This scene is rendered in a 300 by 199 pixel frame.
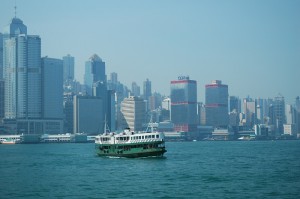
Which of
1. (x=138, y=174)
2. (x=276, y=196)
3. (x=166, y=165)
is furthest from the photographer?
(x=166, y=165)

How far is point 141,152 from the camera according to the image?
10394cm

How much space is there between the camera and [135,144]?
105125 mm

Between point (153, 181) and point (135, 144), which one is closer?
point (153, 181)

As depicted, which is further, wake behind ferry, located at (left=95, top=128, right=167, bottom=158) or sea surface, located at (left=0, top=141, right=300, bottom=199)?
wake behind ferry, located at (left=95, top=128, right=167, bottom=158)

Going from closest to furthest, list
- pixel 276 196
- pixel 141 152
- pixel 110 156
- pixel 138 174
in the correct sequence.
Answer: pixel 276 196, pixel 138 174, pixel 141 152, pixel 110 156

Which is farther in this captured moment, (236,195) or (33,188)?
(33,188)

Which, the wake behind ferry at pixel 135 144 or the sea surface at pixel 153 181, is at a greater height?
the wake behind ferry at pixel 135 144

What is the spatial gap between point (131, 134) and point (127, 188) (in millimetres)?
44263

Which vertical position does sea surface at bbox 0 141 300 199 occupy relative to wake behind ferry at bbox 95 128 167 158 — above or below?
below

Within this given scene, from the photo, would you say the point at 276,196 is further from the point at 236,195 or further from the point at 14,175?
the point at 14,175

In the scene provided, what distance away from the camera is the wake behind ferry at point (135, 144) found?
103562 mm

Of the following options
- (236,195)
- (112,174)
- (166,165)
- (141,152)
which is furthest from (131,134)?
(236,195)

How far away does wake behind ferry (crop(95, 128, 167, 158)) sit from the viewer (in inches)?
4077

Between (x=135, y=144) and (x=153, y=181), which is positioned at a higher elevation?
(x=135, y=144)
